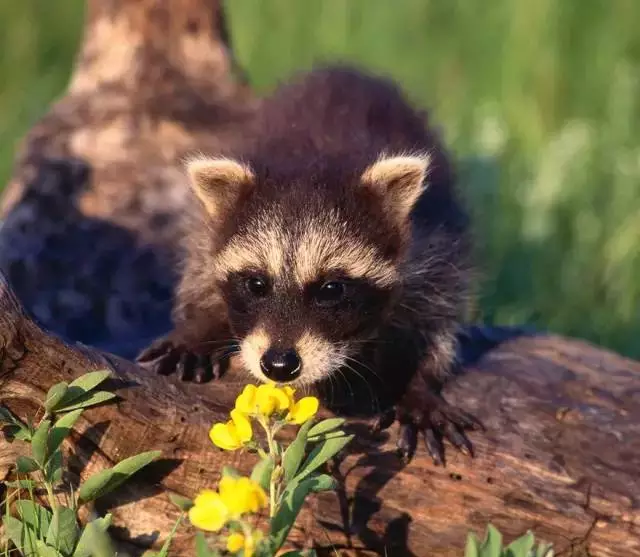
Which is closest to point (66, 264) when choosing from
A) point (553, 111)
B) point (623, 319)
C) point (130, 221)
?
point (130, 221)

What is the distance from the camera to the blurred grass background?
20.1 feet

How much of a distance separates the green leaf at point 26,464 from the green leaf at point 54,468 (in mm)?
26

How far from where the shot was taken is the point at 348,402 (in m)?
3.44

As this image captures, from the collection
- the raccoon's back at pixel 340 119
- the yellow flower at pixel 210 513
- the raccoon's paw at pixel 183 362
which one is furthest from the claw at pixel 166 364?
the yellow flower at pixel 210 513

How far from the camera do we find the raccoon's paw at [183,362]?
3.39m

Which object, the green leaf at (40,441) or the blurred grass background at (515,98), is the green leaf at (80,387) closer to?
the green leaf at (40,441)

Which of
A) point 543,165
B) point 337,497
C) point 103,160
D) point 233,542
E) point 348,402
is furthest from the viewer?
point 543,165

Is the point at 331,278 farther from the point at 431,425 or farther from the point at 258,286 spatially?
the point at 431,425

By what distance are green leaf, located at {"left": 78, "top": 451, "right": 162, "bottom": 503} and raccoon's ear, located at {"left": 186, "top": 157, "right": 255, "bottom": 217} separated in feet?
3.68

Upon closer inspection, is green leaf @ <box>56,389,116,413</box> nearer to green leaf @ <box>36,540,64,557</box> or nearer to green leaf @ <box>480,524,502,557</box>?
green leaf @ <box>36,540,64,557</box>

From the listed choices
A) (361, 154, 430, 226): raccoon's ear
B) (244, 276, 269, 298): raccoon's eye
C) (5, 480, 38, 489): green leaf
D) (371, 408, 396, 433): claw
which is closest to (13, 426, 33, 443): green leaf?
(5, 480, 38, 489): green leaf

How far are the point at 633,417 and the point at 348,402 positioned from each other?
957 mm

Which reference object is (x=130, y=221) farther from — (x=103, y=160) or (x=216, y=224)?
(x=216, y=224)

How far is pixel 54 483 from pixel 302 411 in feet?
2.13
